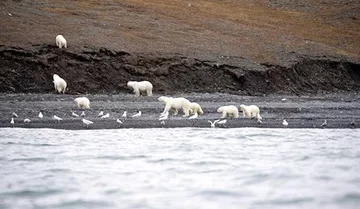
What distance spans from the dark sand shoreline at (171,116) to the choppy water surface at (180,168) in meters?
1.14

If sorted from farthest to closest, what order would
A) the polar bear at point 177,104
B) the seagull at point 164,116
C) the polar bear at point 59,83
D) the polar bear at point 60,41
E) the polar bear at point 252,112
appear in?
the polar bear at point 60,41
the polar bear at point 59,83
the polar bear at point 177,104
the polar bear at point 252,112
the seagull at point 164,116

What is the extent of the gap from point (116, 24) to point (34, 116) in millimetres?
15373

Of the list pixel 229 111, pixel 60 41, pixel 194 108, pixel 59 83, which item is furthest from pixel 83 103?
pixel 60 41

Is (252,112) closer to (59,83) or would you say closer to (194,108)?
(194,108)

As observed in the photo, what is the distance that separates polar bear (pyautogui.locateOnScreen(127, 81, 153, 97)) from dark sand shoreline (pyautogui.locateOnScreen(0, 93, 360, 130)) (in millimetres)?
355

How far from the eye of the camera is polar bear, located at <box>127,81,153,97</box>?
2789 cm

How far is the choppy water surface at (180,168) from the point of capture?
35.1ft

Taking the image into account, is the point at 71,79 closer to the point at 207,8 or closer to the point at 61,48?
the point at 61,48

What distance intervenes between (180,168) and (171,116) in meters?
8.28

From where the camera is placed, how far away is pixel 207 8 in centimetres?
4216

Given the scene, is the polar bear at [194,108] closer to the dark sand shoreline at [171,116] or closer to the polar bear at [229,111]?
the dark sand shoreline at [171,116]

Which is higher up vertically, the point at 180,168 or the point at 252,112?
the point at 252,112

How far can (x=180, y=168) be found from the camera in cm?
1345

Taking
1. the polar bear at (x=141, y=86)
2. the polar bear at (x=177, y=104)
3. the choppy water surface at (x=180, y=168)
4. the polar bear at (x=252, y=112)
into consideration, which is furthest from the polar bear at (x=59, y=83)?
the choppy water surface at (x=180, y=168)
